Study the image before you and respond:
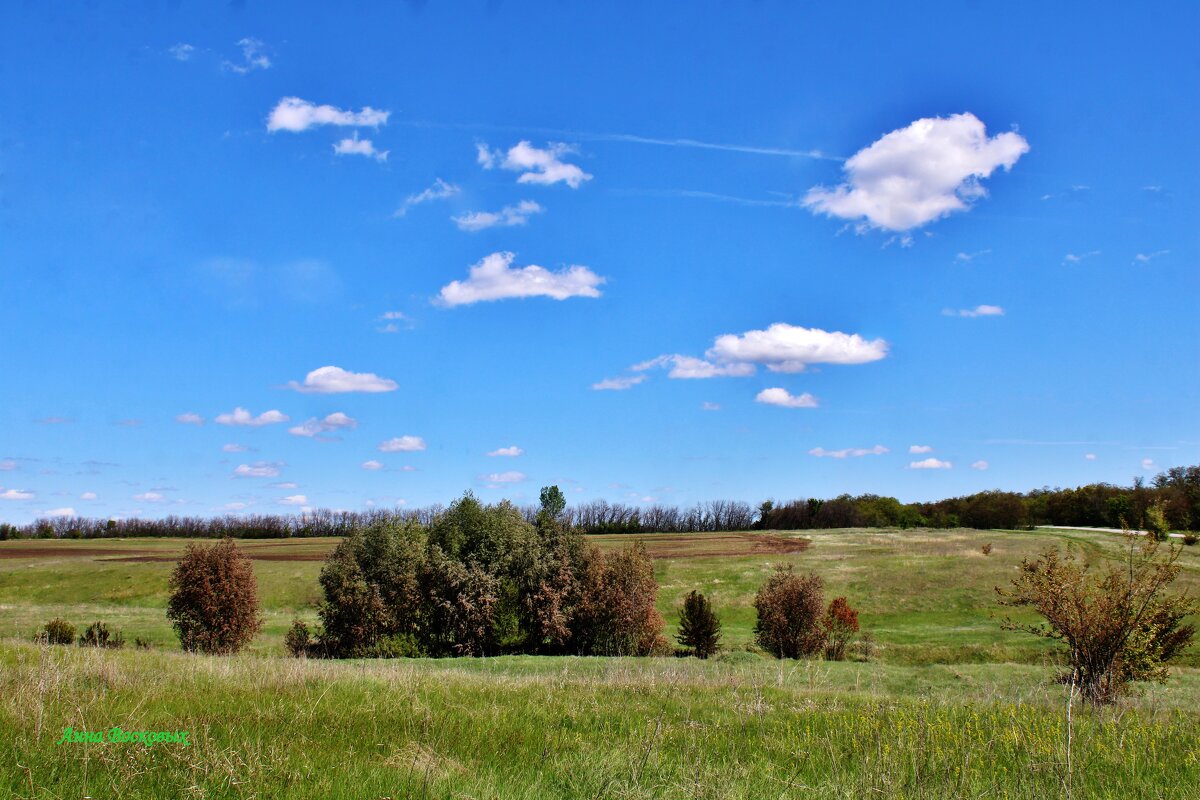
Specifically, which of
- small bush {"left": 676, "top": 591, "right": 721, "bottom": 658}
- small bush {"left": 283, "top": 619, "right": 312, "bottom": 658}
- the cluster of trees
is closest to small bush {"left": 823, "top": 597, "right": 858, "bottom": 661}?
small bush {"left": 676, "top": 591, "right": 721, "bottom": 658}

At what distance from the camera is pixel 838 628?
3559cm

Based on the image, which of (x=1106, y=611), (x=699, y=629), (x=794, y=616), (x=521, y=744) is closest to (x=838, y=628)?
(x=794, y=616)

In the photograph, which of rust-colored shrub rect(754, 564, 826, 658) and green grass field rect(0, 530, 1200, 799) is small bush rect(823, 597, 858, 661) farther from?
green grass field rect(0, 530, 1200, 799)

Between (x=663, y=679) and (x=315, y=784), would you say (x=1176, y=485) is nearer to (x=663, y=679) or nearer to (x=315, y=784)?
(x=663, y=679)

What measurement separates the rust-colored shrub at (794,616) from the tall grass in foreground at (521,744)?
2392cm

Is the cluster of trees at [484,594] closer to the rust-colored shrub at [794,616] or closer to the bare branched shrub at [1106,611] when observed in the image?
the rust-colored shrub at [794,616]

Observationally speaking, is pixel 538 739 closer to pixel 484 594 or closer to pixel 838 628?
pixel 838 628

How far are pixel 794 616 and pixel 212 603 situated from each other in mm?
27858

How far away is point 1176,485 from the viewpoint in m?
108

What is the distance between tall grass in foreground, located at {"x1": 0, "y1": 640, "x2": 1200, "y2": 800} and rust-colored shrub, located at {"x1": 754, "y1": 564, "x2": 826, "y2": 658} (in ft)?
78.5

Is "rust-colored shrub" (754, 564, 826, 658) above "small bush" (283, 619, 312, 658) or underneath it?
above

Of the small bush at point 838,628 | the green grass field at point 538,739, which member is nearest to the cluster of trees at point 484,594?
the small bush at point 838,628

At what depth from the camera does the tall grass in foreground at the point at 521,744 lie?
5.46 m

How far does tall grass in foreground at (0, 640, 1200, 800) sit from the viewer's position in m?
5.46
